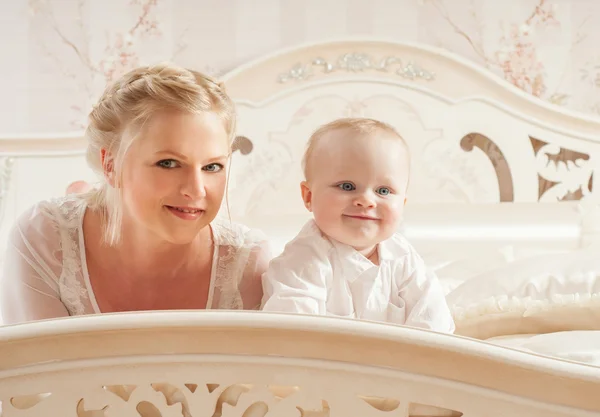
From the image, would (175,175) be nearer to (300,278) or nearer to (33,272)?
(300,278)

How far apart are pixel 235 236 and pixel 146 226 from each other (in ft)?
0.92

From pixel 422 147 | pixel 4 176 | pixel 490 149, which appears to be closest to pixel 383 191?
pixel 422 147

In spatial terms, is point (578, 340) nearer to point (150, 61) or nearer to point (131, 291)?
point (131, 291)

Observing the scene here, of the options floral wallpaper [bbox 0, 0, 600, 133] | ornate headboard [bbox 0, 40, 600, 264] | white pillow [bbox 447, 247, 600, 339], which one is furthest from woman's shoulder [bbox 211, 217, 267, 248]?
floral wallpaper [bbox 0, 0, 600, 133]

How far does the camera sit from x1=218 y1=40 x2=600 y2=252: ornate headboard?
3125 millimetres

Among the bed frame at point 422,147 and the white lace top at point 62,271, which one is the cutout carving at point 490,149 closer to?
the bed frame at point 422,147

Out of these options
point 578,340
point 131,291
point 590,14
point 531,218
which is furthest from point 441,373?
point 590,14

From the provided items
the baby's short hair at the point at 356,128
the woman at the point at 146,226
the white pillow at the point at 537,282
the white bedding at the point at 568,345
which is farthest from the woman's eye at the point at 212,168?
the white pillow at the point at 537,282

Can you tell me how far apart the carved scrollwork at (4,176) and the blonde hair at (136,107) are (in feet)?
5.13

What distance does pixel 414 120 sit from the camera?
313 centimetres

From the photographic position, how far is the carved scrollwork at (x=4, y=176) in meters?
3.10

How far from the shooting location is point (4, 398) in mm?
934

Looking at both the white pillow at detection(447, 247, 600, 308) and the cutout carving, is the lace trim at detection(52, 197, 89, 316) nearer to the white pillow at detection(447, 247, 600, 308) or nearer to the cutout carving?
the white pillow at detection(447, 247, 600, 308)

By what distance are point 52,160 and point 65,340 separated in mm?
2343
